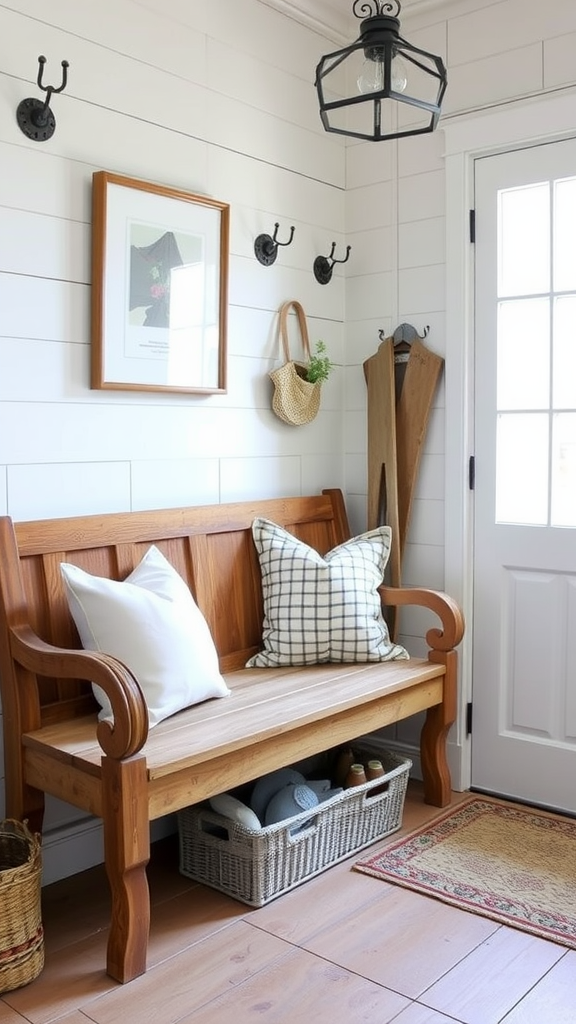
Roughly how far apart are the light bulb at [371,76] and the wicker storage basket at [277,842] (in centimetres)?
174

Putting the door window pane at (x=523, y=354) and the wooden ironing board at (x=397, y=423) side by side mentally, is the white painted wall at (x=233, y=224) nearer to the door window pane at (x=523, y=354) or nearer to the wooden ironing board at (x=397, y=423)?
the wooden ironing board at (x=397, y=423)

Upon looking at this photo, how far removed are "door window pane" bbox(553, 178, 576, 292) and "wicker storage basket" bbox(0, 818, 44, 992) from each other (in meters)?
2.21

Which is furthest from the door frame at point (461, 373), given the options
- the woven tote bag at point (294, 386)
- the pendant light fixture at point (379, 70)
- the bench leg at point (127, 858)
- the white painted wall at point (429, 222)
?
Answer: the bench leg at point (127, 858)

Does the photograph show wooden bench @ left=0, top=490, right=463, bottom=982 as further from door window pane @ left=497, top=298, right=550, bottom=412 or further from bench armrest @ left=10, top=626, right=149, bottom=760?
door window pane @ left=497, top=298, right=550, bottom=412

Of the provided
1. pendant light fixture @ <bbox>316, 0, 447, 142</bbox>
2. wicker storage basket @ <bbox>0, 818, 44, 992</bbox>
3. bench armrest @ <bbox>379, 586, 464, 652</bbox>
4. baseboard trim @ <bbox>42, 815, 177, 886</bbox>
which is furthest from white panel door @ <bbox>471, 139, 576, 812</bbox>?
wicker storage basket @ <bbox>0, 818, 44, 992</bbox>

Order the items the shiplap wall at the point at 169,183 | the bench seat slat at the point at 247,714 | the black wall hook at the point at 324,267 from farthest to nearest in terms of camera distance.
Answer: the black wall hook at the point at 324,267 → the shiplap wall at the point at 169,183 → the bench seat slat at the point at 247,714

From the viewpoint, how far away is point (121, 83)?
2.65 m

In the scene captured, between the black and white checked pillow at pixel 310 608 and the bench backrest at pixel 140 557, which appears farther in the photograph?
the black and white checked pillow at pixel 310 608

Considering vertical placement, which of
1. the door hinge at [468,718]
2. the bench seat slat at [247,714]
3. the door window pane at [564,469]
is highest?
the door window pane at [564,469]

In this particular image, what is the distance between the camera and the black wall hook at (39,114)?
93.4 inches

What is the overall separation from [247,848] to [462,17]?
8.78 ft

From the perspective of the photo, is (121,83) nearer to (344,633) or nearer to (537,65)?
(537,65)

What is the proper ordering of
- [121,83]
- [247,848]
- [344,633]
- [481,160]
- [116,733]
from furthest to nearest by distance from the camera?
[481,160] → [344,633] → [121,83] → [247,848] → [116,733]

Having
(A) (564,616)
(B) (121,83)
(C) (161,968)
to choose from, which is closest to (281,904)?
(C) (161,968)
